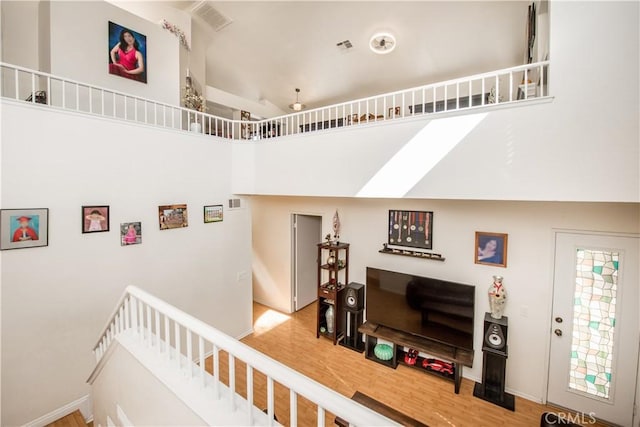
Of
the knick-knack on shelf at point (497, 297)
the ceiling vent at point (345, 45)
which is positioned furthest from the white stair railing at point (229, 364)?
the ceiling vent at point (345, 45)

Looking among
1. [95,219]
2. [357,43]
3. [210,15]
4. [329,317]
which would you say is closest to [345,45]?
[357,43]

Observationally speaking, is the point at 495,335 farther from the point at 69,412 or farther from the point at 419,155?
the point at 69,412

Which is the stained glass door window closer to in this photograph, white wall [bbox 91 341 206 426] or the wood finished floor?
the wood finished floor

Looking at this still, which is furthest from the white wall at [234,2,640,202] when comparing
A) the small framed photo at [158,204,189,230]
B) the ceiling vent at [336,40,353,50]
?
the small framed photo at [158,204,189,230]

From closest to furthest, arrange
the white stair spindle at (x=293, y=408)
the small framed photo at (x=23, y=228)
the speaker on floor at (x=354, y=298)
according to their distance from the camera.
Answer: the white stair spindle at (x=293, y=408), the small framed photo at (x=23, y=228), the speaker on floor at (x=354, y=298)

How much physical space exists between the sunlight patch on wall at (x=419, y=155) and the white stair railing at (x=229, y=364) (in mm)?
2277

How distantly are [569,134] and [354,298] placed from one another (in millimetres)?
3374

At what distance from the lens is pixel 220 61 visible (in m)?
5.81

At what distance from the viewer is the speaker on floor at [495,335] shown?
131 inches

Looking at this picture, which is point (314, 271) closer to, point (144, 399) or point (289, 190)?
point (289, 190)

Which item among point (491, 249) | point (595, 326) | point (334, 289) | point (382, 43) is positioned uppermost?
point (382, 43)

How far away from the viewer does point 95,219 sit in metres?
3.02

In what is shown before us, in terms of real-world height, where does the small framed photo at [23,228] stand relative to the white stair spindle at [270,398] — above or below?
above

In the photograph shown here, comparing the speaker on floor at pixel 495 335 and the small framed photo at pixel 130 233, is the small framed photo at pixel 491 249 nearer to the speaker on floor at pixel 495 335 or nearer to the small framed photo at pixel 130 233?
the speaker on floor at pixel 495 335
